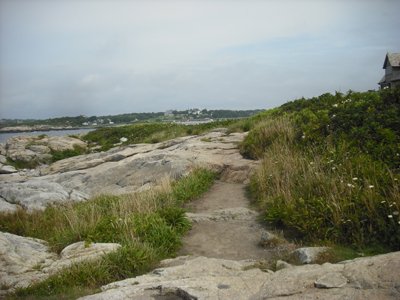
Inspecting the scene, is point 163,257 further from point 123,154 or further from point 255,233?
point 123,154

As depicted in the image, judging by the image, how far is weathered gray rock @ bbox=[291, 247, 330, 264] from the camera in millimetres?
6434

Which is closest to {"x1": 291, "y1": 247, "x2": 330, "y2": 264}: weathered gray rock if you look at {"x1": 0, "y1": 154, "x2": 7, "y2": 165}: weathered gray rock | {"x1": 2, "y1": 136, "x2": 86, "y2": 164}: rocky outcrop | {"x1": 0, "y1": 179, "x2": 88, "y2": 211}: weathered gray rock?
{"x1": 0, "y1": 179, "x2": 88, "y2": 211}: weathered gray rock

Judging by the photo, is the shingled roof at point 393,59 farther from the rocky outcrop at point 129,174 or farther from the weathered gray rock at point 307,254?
the weathered gray rock at point 307,254

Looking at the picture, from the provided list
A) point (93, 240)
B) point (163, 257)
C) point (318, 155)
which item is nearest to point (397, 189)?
point (318, 155)

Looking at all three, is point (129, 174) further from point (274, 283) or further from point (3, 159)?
point (3, 159)

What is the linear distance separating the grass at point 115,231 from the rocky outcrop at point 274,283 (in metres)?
0.64

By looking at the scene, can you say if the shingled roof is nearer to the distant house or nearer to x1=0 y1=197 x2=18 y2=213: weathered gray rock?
the distant house

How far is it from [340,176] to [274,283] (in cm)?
452

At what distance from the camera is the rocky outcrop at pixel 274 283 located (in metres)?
4.88

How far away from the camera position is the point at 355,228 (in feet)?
24.1

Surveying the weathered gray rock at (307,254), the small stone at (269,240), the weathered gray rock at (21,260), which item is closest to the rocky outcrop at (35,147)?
the weathered gray rock at (21,260)

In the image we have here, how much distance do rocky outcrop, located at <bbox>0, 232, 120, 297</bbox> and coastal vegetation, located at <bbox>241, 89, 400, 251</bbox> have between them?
4.28 metres

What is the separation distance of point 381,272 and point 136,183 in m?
12.3

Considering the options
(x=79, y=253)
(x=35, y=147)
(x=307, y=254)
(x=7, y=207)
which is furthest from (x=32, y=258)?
(x=35, y=147)
